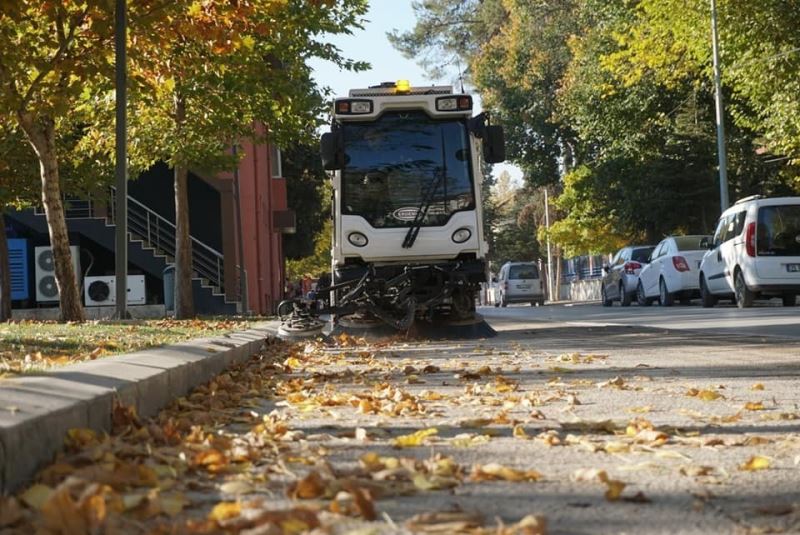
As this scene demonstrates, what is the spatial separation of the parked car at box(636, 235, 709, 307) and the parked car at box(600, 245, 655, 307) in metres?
2.94

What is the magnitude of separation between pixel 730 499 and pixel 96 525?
6.78 ft

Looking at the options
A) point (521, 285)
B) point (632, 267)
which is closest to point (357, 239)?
point (632, 267)

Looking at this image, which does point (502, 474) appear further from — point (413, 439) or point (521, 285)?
point (521, 285)

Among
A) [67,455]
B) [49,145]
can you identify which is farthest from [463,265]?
[67,455]

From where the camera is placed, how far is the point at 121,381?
6512 millimetres

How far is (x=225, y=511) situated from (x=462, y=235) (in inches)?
476

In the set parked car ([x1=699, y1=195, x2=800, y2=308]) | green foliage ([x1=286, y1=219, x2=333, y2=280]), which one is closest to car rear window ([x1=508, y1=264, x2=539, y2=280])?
green foliage ([x1=286, y1=219, x2=333, y2=280])

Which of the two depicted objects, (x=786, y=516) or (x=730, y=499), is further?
(x=730, y=499)

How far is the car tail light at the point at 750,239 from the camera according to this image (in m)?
22.0

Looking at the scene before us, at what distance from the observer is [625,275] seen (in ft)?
111

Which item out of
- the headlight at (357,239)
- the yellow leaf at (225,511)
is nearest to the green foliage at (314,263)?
the headlight at (357,239)

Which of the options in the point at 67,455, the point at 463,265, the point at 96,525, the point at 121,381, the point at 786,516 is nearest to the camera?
the point at 96,525

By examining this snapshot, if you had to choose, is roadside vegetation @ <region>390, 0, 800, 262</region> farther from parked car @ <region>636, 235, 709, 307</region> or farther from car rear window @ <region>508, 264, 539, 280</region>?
parked car @ <region>636, 235, 709, 307</region>

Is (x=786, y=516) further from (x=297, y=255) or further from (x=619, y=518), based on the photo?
(x=297, y=255)
